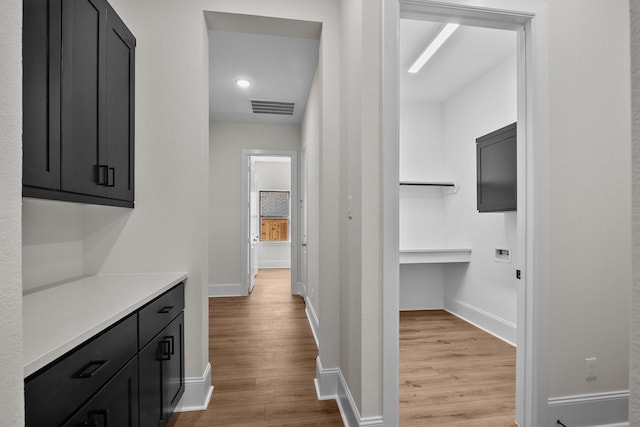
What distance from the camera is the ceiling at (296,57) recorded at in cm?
222

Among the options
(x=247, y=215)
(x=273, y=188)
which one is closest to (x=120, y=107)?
(x=247, y=215)

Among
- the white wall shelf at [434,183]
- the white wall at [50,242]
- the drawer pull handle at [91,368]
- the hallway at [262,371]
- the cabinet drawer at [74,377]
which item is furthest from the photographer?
the white wall shelf at [434,183]

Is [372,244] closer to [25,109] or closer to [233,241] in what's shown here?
[25,109]

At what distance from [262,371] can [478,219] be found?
274 cm

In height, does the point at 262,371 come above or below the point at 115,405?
below

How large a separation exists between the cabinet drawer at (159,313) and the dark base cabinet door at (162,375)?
0.04 meters

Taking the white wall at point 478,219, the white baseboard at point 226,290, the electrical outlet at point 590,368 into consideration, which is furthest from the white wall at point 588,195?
the white baseboard at point 226,290

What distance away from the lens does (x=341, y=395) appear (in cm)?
198

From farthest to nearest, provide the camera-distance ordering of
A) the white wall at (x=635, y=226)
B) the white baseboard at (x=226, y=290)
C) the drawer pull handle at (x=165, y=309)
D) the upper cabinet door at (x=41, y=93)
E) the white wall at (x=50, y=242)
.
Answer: the white baseboard at (x=226, y=290) → the drawer pull handle at (x=165, y=309) → the white wall at (x=50, y=242) → the upper cabinet door at (x=41, y=93) → the white wall at (x=635, y=226)

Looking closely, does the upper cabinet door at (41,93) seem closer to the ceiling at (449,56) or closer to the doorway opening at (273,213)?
the ceiling at (449,56)

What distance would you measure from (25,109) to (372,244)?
1.47 metres

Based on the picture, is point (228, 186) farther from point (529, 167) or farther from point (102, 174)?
point (529, 167)

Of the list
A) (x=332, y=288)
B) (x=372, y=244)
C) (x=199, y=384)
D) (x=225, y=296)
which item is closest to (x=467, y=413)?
(x=332, y=288)

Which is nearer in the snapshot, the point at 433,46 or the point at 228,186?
the point at 433,46
